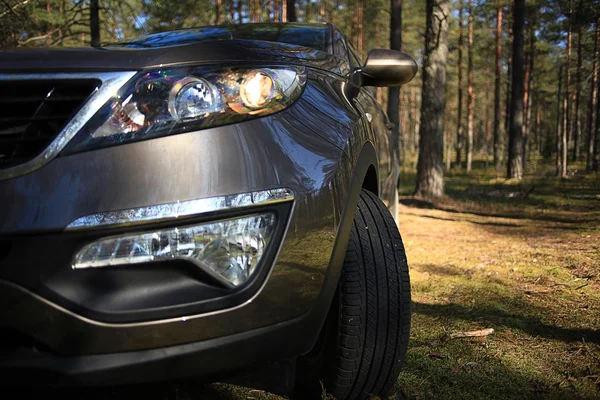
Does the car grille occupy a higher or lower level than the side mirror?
lower

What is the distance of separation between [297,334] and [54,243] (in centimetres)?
72

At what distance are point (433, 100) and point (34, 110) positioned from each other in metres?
10.5

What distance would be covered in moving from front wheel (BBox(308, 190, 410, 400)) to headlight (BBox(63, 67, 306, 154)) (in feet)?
2.26

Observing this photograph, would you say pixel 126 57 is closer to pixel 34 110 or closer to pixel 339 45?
pixel 34 110

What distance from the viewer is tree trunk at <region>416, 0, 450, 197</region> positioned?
1084 cm

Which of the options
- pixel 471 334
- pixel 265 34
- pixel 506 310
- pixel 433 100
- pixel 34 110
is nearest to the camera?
pixel 34 110

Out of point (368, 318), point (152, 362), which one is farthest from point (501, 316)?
point (152, 362)

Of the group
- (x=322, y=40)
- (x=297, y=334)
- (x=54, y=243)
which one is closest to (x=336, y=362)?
(x=297, y=334)

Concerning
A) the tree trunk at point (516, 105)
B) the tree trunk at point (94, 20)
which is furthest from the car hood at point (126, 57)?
the tree trunk at point (516, 105)

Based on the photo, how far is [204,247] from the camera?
1.37 metres

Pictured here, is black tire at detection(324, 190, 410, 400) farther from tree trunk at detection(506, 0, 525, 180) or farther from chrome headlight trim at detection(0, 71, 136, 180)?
tree trunk at detection(506, 0, 525, 180)

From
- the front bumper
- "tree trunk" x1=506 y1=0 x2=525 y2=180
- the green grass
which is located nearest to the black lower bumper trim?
the front bumper

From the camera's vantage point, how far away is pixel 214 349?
1395mm

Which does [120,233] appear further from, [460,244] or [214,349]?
[460,244]
